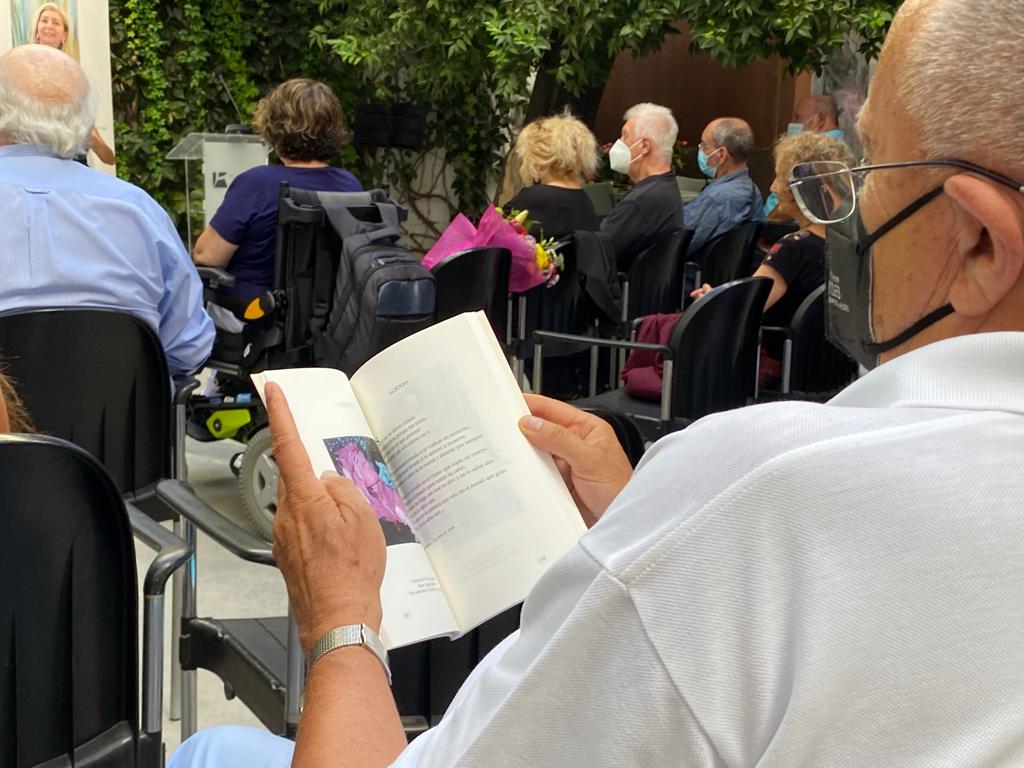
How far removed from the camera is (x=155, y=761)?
1.61 m

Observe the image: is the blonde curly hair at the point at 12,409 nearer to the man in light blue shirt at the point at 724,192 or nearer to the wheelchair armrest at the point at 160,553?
the wheelchair armrest at the point at 160,553

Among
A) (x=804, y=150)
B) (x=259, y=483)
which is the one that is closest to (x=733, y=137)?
(x=804, y=150)

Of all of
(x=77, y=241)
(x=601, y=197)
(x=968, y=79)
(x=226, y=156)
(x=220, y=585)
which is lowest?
(x=220, y=585)

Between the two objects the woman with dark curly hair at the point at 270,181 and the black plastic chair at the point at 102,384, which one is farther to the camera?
the woman with dark curly hair at the point at 270,181

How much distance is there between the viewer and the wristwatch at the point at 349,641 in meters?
1.02

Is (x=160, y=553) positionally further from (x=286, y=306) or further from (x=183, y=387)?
(x=286, y=306)

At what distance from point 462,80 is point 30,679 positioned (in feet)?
23.4

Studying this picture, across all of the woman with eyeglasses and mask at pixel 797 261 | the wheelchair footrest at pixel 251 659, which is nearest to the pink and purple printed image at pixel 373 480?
the wheelchair footrest at pixel 251 659

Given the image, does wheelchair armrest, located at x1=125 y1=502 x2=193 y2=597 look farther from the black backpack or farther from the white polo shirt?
the black backpack

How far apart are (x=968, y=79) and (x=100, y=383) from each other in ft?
6.95

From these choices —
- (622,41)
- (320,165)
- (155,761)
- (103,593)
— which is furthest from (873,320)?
(622,41)

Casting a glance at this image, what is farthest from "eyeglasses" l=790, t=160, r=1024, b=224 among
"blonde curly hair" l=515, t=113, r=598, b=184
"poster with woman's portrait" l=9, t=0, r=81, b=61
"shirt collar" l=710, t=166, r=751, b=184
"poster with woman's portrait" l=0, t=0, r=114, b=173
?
"poster with woman's portrait" l=9, t=0, r=81, b=61

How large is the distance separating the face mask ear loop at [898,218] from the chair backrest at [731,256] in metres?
4.60

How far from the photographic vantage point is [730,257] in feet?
18.1
